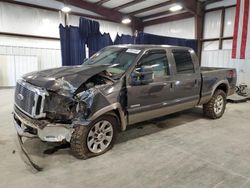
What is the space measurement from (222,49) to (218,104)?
6711 millimetres

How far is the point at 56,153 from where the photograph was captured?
3.23 meters

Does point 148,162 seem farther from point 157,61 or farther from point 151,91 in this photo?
point 157,61

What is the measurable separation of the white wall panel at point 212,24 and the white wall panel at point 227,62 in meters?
0.92

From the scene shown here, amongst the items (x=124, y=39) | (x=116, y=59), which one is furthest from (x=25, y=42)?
(x=116, y=59)

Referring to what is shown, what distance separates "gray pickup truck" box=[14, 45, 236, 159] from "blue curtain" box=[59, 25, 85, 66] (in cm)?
335

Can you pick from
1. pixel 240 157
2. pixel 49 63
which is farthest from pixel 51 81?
pixel 49 63

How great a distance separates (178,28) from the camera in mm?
13000

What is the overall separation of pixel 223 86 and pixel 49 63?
954 cm

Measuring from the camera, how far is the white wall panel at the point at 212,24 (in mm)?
10938

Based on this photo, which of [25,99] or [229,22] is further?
[229,22]

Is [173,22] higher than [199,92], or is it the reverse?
[173,22]

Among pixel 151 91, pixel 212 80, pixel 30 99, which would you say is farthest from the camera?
pixel 212 80

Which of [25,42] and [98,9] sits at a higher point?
[98,9]

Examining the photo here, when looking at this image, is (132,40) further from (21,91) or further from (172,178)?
(172,178)
